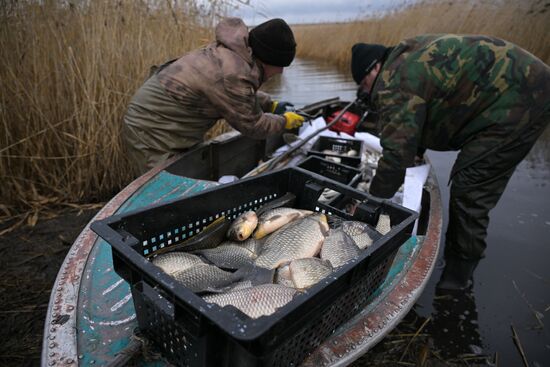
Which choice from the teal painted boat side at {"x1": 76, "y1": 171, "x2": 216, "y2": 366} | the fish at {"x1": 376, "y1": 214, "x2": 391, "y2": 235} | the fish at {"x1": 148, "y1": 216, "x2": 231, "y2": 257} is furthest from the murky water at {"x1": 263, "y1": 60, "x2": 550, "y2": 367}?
the teal painted boat side at {"x1": 76, "y1": 171, "x2": 216, "y2": 366}

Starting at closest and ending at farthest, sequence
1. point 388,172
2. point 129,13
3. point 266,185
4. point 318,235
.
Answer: point 318,235 < point 266,185 < point 388,172 < point 129,13

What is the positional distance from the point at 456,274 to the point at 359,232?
1.99 metres

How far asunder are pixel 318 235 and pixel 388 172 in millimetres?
1185

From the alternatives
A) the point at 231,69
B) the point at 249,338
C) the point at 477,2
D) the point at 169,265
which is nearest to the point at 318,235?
the point at 169,265

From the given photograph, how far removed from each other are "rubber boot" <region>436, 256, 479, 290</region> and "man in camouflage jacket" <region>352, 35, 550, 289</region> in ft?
1.86

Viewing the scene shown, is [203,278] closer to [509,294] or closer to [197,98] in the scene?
[197,98]

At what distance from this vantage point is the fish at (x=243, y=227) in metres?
1.70

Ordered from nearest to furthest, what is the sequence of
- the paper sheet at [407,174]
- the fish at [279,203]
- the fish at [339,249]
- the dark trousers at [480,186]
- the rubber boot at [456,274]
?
the fish at [339,249]
the fish at [279,203]
the dark trousers at [480,186]
the paper sheet at [407,174]
the rubber boot at [456,274]

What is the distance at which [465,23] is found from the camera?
7988 mm

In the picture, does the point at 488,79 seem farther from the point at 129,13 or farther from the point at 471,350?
the point at 129,13

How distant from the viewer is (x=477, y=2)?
25.8ft

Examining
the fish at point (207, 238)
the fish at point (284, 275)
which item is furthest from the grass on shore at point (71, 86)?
the fish at point (284, 275)

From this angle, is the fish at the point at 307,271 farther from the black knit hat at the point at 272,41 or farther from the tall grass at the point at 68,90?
the tall grass at the point at 68,90

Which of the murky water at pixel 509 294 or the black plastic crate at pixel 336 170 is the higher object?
the black plastic crate at pixel 336 170
